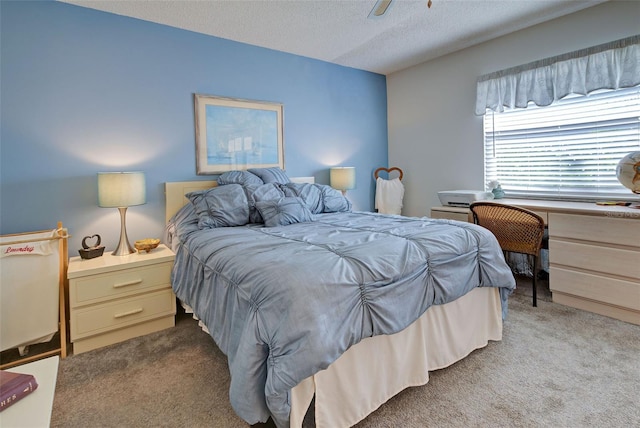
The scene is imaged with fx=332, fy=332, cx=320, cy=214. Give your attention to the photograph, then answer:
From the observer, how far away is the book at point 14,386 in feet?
3.25

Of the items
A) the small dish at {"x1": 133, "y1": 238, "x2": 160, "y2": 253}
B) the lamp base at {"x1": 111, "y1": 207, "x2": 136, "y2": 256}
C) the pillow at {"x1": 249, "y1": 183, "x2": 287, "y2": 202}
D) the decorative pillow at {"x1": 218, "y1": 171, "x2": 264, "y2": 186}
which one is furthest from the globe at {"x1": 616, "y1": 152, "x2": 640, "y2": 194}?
the lamp base at {"x1": 111, "y1": 207, "x2": 136, "y2": 256}

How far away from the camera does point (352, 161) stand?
4359 mm

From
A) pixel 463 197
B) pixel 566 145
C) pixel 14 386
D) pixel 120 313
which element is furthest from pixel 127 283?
pixel 566 145

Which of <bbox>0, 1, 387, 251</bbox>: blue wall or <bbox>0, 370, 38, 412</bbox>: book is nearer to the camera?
<bbox>0, 370, 38, 412</bbox>: book

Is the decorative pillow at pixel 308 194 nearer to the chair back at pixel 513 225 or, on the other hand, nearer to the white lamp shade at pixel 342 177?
the white lamp shade at pixel 342 177

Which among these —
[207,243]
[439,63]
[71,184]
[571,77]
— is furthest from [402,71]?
[71,184]

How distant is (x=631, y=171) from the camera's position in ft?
8.18

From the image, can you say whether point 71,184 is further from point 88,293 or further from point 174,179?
point 88,293

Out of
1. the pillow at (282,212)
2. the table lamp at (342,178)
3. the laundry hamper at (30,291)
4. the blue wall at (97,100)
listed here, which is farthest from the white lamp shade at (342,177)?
the laundry hamper at (30,291)

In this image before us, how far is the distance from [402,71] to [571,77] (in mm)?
Answer: 1998

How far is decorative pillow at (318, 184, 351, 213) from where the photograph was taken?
10.5 ft

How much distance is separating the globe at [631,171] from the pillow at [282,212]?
244 cm

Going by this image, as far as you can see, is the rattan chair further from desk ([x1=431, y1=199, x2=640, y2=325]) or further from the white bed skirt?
the white bed skirt

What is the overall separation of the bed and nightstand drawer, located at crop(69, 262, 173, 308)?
0.53ft
